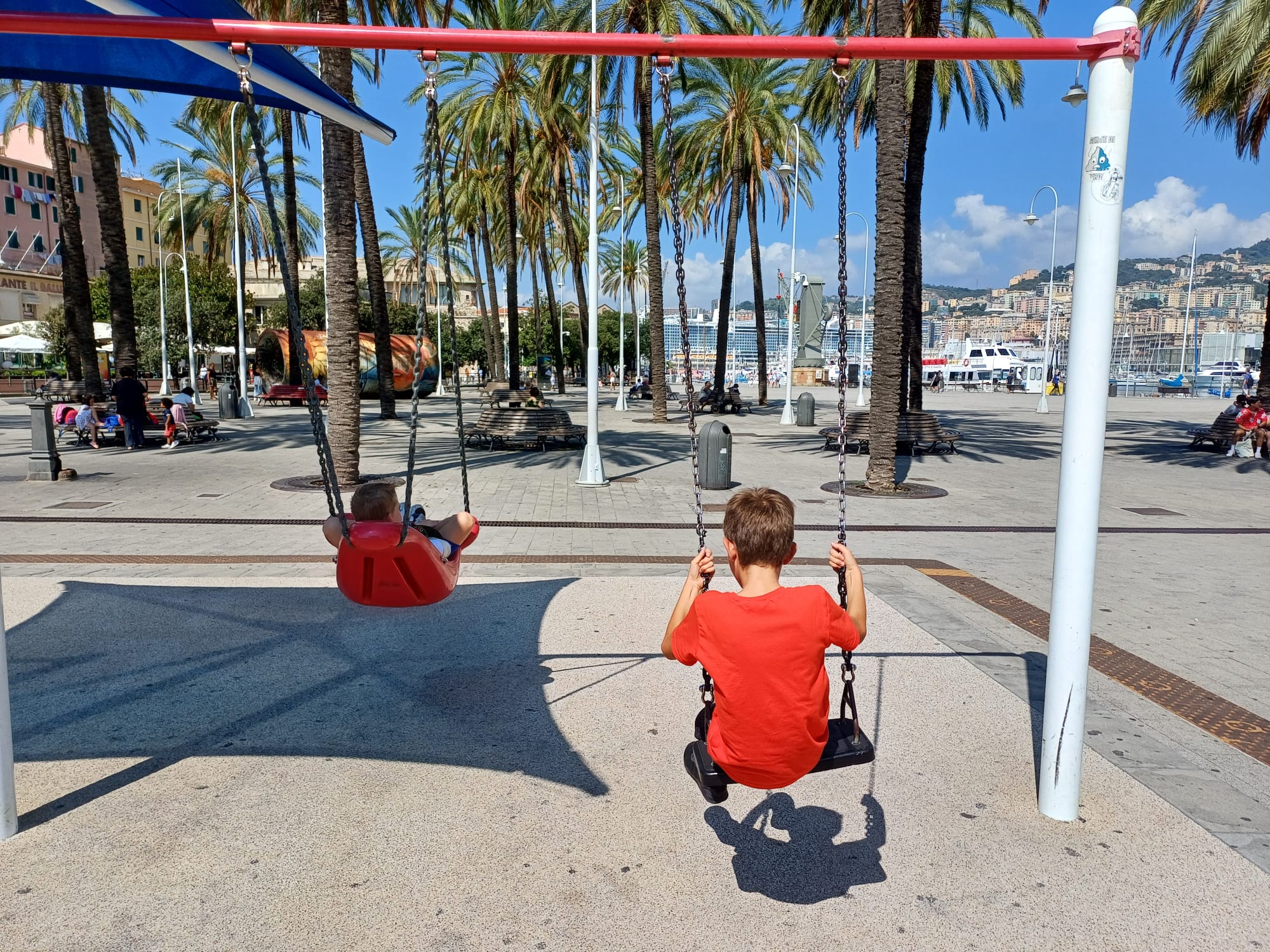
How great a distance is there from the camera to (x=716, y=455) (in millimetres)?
12961

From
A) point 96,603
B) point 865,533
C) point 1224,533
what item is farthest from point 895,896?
point 1224,533

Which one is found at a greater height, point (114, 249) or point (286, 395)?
point (114, 249)

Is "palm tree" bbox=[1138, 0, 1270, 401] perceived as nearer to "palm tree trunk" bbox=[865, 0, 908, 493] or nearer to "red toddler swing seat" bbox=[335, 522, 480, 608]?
"palm tree trunk" bbox=[865, 0, 908, 493]

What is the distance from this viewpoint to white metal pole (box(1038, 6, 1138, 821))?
10.9ft

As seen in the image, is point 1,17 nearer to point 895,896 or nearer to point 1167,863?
point 895,896

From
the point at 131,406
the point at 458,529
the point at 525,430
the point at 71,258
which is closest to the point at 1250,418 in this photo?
the point at 525,430

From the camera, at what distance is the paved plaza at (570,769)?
9.30 feet

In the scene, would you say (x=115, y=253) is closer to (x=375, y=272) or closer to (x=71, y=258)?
(x=71, y=258)

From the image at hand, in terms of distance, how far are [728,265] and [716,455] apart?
60.8 feet

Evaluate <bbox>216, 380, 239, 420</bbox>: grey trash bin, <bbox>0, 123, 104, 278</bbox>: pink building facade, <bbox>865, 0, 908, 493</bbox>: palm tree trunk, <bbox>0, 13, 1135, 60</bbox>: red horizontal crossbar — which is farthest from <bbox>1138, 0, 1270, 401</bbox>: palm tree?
<bbox>0, 123, 104, 278</bbox>: pink building facade

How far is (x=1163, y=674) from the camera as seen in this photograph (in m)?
5.26

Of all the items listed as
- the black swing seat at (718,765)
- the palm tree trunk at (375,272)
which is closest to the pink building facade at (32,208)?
the palm tree trunk at (375,272)

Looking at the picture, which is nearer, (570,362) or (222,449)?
(222,449)

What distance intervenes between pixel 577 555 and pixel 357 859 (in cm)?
531
